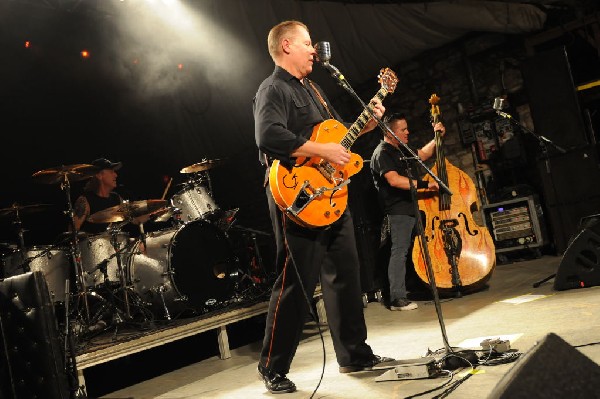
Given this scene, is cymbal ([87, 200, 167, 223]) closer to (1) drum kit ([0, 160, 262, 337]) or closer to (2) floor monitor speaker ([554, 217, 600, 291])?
(1) drum kit ([0, 160, 262, 337])

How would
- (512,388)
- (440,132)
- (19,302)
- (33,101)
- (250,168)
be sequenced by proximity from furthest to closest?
(250,168) → (33,101) → (440,132) → (19,302) → (512,388)

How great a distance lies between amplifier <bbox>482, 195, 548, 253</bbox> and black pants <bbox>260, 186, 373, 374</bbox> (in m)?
4.92

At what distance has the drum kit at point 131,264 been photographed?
5.46 meters

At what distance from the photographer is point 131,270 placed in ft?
18.6

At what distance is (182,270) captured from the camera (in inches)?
223

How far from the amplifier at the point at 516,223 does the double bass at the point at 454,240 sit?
211 centimetres

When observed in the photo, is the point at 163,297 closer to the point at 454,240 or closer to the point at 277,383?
the point at 277,383

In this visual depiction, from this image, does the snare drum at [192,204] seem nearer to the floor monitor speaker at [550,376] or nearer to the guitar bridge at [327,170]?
the guitar bridge at [327,170]

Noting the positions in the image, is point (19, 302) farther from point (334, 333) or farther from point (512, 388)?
point (512, 388)

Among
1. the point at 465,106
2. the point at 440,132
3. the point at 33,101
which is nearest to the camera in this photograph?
the point at 440,132

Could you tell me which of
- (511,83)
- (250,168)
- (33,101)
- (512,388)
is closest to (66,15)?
(33,101)

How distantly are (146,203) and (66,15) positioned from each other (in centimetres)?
442

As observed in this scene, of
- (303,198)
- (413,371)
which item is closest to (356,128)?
(303,198)

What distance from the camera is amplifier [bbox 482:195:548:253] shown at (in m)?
7.44
